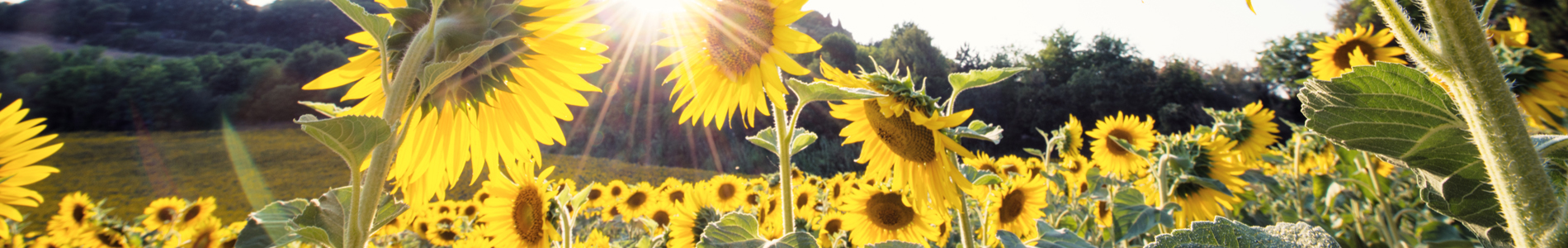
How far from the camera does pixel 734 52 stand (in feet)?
2.70

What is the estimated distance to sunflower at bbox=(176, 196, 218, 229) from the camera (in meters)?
2.62

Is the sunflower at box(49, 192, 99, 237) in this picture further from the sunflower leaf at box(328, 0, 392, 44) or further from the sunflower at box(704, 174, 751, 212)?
the sunflower leaf at box(328, 0, 392, 44)

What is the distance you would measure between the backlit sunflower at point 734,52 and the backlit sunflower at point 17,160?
→ 2.15 ft

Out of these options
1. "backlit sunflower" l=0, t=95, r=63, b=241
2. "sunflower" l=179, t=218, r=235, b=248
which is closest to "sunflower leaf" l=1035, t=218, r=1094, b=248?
"backlit sunflower" l=0, t=95, r=63, b=241

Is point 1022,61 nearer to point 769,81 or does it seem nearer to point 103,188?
point 769,81

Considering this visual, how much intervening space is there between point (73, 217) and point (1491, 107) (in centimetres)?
441

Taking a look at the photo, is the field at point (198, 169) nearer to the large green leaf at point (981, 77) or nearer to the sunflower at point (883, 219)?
the sunflower at point (883, 219)

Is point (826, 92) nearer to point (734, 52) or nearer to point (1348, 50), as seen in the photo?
point (734, 52)

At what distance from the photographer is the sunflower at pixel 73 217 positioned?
2324mm

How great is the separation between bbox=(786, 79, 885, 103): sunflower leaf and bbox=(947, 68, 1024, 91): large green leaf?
0.17m

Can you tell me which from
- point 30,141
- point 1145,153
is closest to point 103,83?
point 30,141

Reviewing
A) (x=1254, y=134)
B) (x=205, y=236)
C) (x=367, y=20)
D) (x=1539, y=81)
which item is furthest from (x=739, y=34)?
(x=205, y=236)

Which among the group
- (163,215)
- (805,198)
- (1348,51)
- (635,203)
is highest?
(1348,51)

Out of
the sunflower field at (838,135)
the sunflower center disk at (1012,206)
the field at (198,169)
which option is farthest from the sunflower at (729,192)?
the field at (198,169)
